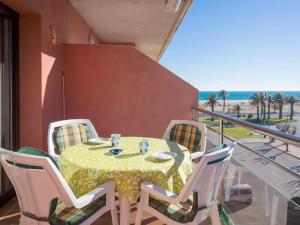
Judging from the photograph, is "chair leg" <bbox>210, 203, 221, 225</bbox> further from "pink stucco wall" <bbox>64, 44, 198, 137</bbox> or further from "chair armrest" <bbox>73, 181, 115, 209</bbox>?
"pink stucco wall" <bbox>64, 44, 198, 137</bbox>

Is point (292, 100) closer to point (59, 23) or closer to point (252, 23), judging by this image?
point (252, 23)

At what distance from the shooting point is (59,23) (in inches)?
166

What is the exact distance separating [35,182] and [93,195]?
0.35m

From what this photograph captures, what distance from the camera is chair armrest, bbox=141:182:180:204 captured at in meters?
1.80

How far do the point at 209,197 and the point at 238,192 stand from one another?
1708 millimetres

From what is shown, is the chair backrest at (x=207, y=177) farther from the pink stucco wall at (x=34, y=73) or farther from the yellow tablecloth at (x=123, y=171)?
the pink stucco wall at (x=34, y=73)

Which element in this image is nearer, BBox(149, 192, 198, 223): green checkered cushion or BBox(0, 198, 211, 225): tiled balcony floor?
BBox(149, 192, 198, 223): green checkered cushion

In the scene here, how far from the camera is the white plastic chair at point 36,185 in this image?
5.30ft

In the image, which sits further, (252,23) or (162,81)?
(252,23)

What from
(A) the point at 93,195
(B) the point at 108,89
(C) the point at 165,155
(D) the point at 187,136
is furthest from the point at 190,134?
(B) the point at 108,89

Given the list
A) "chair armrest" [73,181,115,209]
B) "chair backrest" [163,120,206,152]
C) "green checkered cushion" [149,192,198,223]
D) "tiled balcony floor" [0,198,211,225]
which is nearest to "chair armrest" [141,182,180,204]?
"green checkered cushion" [149,192,198,223]

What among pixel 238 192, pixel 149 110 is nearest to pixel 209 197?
pixel 238 192

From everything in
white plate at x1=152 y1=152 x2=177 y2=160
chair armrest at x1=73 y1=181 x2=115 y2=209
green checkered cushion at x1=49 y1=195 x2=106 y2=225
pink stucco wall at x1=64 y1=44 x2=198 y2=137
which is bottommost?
green checkered cushion at x1=49 y1=195 x2=106 y2=225

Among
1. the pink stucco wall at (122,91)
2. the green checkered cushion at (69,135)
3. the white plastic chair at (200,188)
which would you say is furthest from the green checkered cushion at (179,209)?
the pink stucco wall at (122,91)
